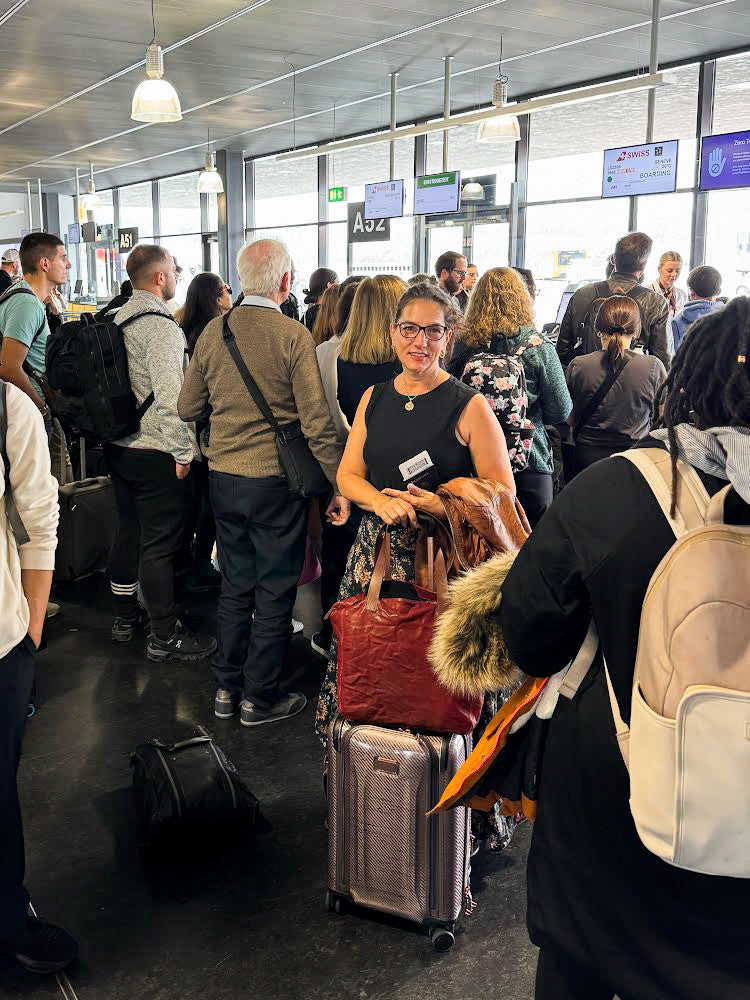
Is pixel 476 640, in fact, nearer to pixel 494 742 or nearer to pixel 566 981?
pixel 494 742

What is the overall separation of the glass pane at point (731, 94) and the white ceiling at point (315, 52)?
8.5 inches

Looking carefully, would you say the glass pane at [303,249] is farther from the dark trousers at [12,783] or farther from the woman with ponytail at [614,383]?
the dark trousers at [12,783]

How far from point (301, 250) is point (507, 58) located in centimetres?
689

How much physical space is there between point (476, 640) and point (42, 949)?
1338 mm

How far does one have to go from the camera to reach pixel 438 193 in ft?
35.3

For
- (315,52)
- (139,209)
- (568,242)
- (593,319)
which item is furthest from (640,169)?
(139,209)

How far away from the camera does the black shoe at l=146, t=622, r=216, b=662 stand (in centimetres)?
393

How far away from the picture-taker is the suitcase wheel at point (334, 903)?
7.50ft

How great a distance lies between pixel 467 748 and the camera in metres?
2.18

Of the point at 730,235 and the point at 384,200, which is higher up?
the point at 384,200

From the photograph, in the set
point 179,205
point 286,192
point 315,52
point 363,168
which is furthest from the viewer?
point 179,205

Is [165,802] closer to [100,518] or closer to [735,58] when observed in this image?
[100,518]

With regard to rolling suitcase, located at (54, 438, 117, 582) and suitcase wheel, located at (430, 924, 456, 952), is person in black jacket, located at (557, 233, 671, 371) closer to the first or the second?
rolling suitcase, located at (54, 438, 117, 582)

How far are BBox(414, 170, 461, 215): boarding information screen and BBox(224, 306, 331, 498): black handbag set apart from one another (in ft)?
26.4
